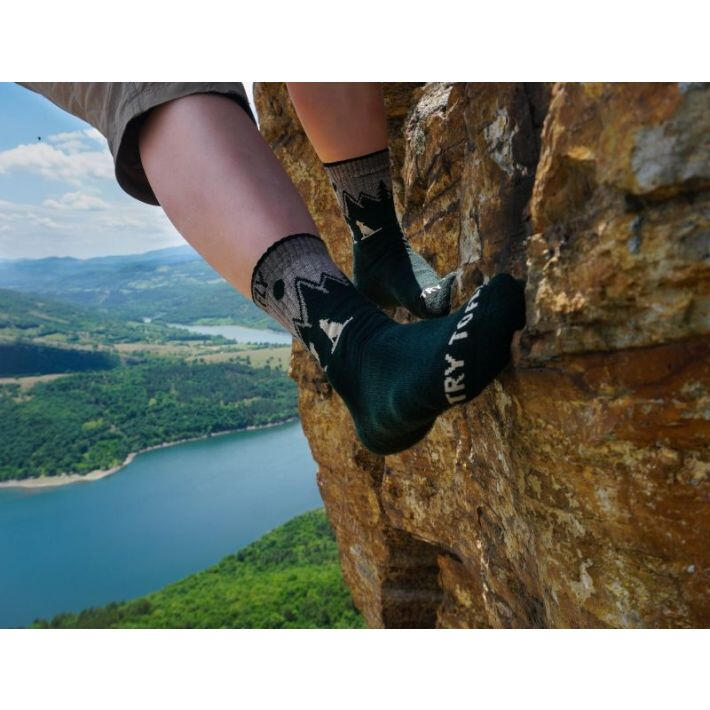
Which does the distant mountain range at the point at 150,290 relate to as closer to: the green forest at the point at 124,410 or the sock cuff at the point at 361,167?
the green forest at the point at 124,410

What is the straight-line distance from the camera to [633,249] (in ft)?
1.86

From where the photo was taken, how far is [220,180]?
2.29 feet

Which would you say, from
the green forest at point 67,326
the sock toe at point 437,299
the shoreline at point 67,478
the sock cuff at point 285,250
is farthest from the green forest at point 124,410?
the sock cuff at point 285,250

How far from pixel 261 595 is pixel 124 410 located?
1149 cm

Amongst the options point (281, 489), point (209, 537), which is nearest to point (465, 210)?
point (209, 537)

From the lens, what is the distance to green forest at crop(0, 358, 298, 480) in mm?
15831

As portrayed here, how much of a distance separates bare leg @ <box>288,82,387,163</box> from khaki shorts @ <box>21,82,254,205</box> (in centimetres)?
17

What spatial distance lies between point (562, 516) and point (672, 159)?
43cm

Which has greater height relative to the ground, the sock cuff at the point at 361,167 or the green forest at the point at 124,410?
the sock cuff at the point at 361,167

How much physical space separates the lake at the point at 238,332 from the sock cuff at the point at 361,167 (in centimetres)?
2480

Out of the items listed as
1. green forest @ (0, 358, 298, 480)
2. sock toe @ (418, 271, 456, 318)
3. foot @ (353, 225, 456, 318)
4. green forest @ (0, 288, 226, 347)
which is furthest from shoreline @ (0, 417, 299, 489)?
sock toe @ (418, 271, 456, 318)

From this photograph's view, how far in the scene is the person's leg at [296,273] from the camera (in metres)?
0.68

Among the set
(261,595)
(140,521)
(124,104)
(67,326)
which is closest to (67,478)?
(140,521)

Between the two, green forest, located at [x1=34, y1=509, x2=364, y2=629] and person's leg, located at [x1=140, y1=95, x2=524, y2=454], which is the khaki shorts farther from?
green forest, located at [x1=34, y1=509, x2=364, y2=629]
